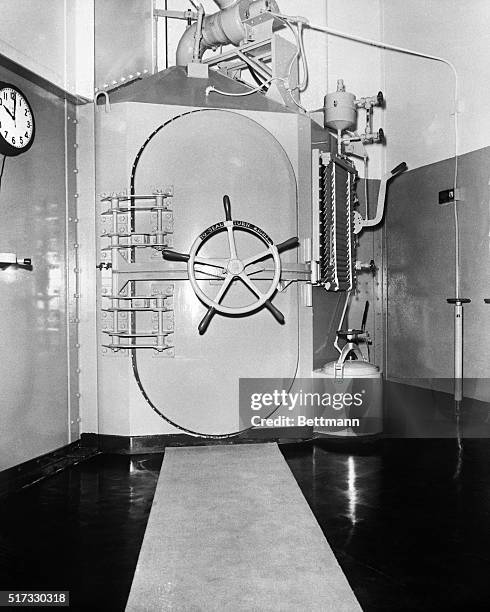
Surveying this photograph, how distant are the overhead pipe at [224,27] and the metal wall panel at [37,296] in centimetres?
93

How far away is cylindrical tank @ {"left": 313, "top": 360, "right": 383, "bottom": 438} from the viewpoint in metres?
3.46

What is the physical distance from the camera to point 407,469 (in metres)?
2.91

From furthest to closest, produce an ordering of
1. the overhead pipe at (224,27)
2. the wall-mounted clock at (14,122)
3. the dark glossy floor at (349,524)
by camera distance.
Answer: the overhead pipe at (224,27), the wall-mounted clock at (14,122), the dark glossy floor at (349,524)

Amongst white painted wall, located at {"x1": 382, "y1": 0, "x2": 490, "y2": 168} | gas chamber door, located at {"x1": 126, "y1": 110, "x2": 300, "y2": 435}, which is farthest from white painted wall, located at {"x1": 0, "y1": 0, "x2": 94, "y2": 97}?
white painted wall, located at {"x1": 382, "y1": 0, "x2": 490, "y2": 168}

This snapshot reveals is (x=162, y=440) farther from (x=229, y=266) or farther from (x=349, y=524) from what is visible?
(x=349, y=524)

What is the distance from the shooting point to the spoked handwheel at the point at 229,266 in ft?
9.93

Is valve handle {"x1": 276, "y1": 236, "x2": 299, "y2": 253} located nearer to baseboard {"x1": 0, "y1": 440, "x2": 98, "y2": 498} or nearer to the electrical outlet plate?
baseboard {"x1": 0, "y1": 440, "x2": 98, "y2": 498}

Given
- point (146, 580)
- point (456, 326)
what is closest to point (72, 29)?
point (146, 580)

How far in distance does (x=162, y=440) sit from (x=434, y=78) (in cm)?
341

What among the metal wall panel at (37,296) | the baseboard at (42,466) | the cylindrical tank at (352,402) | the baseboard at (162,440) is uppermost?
the metal wall panel at (37,296)

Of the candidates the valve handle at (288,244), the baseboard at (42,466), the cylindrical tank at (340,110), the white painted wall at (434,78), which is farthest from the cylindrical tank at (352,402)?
the white painted wall at (434,78)

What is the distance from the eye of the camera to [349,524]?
2.21 metres

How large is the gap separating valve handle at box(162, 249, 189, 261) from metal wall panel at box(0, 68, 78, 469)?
553 mm

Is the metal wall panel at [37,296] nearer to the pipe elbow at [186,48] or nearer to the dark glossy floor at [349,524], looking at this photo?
the dark glossy floor at [349,524]
